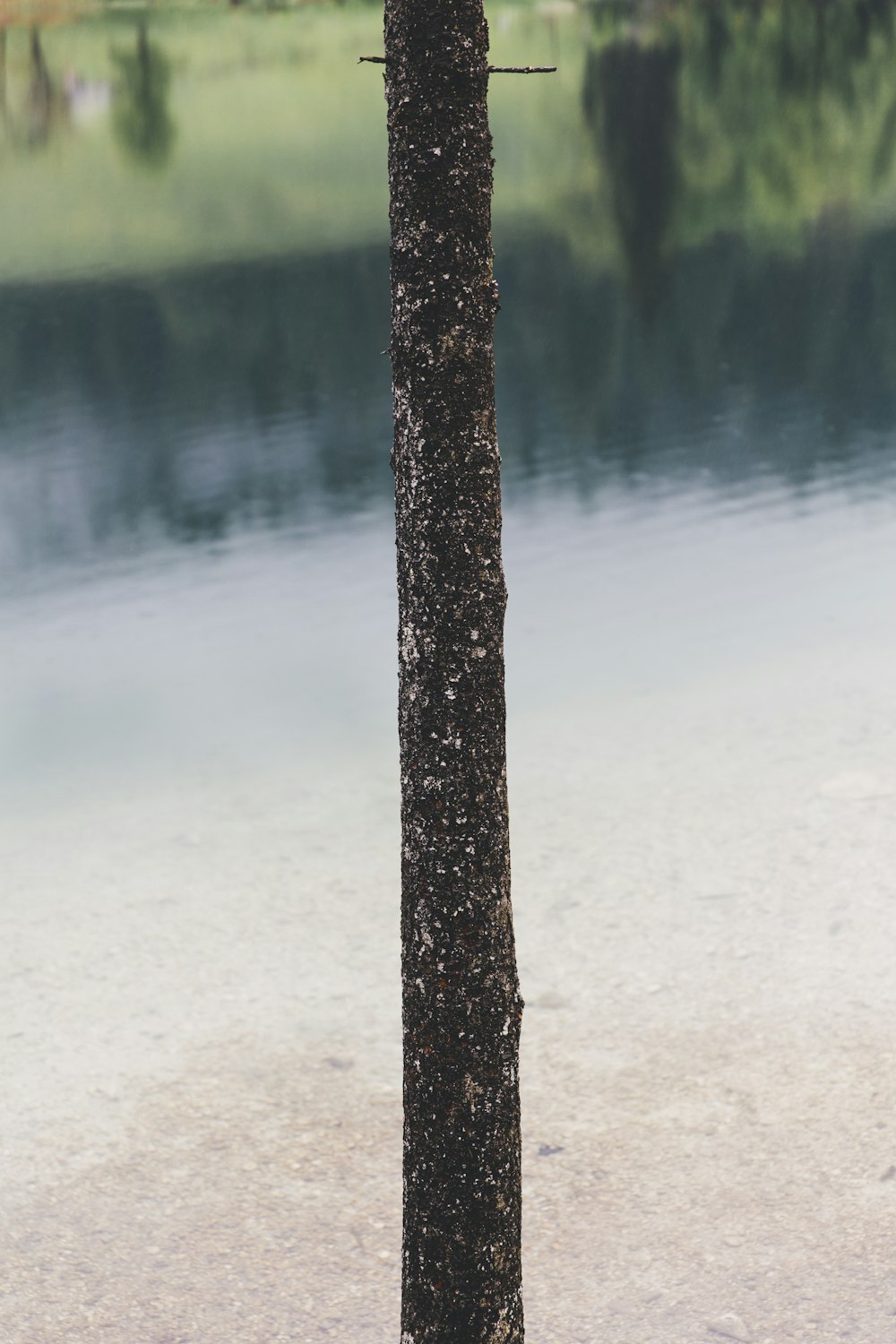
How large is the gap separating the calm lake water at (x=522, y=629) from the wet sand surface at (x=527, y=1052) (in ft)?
0.14

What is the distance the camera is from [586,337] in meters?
37.4

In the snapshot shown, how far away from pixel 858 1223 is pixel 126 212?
45764 millimetres

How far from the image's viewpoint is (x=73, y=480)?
28.0 meters

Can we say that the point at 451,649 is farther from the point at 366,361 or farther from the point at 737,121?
the point at 737,121

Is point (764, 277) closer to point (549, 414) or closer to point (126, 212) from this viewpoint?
point (549, 414)

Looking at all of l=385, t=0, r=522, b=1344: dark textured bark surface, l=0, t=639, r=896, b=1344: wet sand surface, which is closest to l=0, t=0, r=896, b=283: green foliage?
l=0, t=639, r=896, b=1344: wet sand surface

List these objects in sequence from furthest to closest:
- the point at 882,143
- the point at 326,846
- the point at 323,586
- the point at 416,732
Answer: the point at 882,143 → the point at 323,586 → the point at 326,846 → the point at 416,732

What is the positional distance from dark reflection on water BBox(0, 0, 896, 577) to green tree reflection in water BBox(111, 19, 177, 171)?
3.6 inches

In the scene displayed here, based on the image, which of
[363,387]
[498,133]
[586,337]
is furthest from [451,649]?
[498,133]

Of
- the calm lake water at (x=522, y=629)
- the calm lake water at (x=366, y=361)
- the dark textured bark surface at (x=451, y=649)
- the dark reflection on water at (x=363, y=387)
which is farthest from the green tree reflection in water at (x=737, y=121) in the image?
the dark textured bark surface at (x=451, y=649)

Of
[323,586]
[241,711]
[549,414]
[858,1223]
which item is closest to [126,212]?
[549,414]

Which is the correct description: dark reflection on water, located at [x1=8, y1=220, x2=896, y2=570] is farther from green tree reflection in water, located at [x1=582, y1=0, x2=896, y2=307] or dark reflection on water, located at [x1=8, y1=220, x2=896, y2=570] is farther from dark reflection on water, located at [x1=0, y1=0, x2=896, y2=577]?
green tree reflection in water, located at [x1=582, y1=0, x2=896, y2=307]

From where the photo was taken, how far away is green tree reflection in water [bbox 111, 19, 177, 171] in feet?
179

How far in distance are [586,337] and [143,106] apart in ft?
82.3
